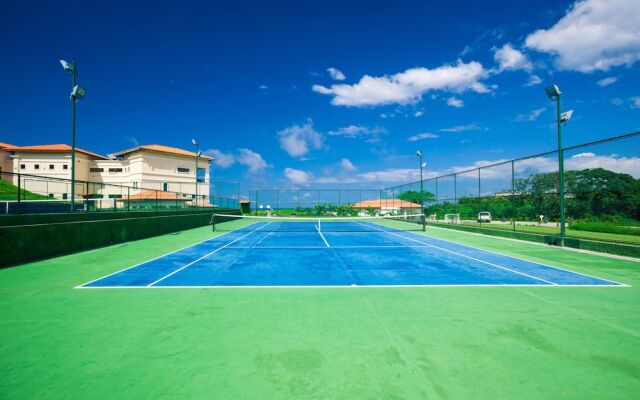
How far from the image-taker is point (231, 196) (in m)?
42.0

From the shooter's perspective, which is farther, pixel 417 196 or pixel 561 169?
pixel 417 196

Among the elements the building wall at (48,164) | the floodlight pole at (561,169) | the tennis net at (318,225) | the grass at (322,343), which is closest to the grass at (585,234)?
the floodlight pole at (561,169)

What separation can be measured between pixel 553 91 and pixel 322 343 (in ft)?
49.2

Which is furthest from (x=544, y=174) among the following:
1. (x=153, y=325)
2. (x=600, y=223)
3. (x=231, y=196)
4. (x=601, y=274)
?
(x=231, y=196)

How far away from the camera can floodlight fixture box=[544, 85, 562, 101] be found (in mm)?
12859

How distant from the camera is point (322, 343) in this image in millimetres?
3891

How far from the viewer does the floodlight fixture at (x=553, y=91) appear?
42.2 feet

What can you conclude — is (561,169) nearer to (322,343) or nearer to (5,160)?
(322,343)

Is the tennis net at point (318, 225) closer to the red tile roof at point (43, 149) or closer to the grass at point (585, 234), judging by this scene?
the grass at point (585, 234)

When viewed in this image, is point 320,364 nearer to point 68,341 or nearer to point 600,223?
point 68,341

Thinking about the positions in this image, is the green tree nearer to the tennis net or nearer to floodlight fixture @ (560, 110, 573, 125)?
the tennis net

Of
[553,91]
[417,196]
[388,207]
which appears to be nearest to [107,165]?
[388,207]

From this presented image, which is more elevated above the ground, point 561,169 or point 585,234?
point 561,169

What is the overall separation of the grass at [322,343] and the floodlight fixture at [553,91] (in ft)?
32.8
